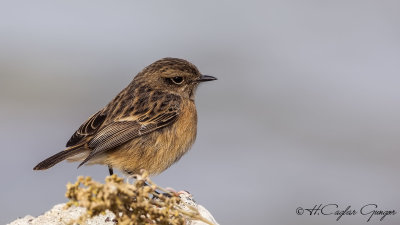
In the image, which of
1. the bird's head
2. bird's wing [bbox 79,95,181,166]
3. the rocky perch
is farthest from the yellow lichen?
the bird's head

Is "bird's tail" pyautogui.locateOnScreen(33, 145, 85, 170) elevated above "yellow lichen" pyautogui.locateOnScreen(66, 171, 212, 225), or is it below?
below

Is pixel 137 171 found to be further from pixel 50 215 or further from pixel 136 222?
pixel 136 222

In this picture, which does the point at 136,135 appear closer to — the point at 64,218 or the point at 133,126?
the point at 133,126

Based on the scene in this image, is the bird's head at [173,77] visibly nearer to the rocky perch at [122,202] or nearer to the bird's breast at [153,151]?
the bird's breast at [153,151]

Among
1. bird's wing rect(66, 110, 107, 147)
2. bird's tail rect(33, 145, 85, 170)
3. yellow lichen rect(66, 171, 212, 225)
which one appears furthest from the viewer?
bird's wing rect(66, 110, 107, 147)

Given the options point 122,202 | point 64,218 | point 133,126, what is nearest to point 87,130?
point 133,126

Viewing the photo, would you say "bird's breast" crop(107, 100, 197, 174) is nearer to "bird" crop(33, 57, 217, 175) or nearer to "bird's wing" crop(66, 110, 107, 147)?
"bird" crop(33, 57, 217, 175)

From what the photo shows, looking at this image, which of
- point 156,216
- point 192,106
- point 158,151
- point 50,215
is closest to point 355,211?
point 192,106
